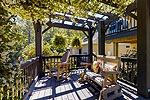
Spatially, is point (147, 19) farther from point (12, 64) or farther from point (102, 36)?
point (12, 64)

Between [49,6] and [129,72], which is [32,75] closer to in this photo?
[49,6]

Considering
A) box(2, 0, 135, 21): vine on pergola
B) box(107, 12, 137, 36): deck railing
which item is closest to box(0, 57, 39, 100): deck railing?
box(2, 0, 135, 21): vine on pergola

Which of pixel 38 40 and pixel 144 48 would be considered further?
pixel 38 40

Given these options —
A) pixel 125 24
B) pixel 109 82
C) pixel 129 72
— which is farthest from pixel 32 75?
pixel 125 24

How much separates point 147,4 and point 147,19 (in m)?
0.36

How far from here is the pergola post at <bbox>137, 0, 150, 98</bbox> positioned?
1991 millimetres

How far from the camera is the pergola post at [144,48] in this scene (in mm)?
1991

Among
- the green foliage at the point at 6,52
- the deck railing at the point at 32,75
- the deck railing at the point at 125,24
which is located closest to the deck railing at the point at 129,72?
the deck railing at the point at 32,75

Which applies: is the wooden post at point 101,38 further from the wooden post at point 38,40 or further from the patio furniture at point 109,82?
the wooden post at point 38,40

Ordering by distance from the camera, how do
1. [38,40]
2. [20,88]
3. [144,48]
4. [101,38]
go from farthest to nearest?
1. [101,38]
2. [38,40]
3. [144,48]
4. [20,88]

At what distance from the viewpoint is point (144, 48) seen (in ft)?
6.60

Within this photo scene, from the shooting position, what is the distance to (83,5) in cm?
234

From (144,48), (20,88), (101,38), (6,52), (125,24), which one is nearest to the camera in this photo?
(6,52)

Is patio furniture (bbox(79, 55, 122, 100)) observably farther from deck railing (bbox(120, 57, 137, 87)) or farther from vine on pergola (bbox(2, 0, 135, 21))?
vine on pergola (bbox(2, 0, 135, 21))
